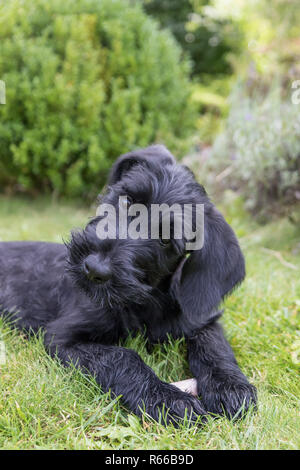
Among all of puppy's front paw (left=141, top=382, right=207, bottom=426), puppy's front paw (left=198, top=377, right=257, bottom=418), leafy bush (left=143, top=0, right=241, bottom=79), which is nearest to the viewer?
puppy's front paw (left=141, top=382, right=207, bottom=426)

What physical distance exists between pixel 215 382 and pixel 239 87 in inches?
205

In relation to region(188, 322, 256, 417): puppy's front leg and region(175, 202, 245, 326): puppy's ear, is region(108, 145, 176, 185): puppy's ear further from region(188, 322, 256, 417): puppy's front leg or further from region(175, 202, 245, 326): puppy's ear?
region(188, 322, 256, 417): puppy's front leg

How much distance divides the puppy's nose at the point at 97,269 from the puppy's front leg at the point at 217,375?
718 millimetres

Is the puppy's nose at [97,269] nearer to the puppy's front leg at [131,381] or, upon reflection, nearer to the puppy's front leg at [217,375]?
the puppy's front leg at [131,381]

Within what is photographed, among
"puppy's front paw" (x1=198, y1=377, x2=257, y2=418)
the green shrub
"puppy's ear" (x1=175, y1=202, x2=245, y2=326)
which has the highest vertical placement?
the green shrub

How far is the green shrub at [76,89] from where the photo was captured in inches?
215

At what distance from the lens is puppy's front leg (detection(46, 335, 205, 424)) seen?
1.96 meters

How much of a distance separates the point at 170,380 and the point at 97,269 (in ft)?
2.56

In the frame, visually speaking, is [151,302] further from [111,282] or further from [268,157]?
[268,157]

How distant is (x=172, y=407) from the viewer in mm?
1955

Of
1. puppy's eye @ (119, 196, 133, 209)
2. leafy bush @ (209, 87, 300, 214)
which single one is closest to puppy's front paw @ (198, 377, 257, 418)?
puppy's eye @ (119, 196, 133, 209)

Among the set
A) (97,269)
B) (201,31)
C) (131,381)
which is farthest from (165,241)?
(201,31)

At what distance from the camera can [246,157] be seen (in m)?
4.71
